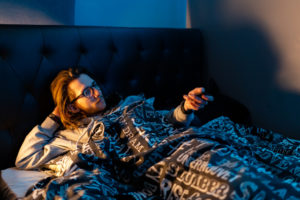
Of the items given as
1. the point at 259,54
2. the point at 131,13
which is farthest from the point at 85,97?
the point at 259,54

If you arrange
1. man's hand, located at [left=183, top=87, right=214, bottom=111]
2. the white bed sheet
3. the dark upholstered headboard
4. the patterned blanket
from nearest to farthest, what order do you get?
the patterned blanket < the white bed sheet < man's hand, located at [left=183, top=87, right=214, bottom=111] < the dark upholstered headboard

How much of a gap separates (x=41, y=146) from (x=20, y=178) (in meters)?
0.17

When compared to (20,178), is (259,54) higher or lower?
higher

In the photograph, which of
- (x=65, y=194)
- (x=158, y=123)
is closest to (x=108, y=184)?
(x=65, y=194)

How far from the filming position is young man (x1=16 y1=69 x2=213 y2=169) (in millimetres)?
1174

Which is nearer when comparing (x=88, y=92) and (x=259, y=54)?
(x=88, y=92)

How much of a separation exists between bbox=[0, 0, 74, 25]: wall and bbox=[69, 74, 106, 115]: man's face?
0.54 m

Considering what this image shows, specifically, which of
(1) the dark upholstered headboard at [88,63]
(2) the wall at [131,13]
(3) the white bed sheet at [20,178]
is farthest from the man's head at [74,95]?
(2) the wall at [131,13]

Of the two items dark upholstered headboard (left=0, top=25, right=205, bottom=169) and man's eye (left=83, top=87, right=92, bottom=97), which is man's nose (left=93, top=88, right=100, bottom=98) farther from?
dark upholstered headboard (left=0, top=25, right=205, bottom=169)

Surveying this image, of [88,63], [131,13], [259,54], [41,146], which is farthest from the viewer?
[131,13]

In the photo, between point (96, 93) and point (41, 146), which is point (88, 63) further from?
point (41, 146)

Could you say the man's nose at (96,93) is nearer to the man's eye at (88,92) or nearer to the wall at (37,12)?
the man's eye at (88,92)

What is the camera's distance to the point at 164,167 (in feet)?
2.91

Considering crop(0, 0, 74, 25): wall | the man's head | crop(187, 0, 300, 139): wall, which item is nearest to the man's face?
the man's head
